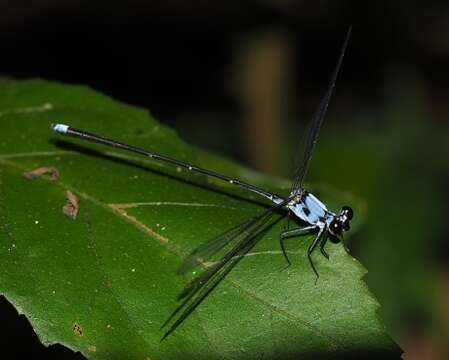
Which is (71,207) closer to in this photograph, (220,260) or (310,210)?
(220,260)

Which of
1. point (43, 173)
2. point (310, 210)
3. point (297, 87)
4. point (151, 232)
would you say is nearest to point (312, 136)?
point (310, 210)

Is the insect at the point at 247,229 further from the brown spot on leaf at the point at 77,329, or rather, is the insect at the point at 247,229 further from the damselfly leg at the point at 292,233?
the brown spot on leaf at the point at 77,329

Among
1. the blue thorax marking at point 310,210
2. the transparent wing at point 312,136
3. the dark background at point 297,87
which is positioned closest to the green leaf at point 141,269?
the blue thorax marking at point 310,210

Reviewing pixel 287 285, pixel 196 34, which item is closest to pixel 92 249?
pixel 287 285

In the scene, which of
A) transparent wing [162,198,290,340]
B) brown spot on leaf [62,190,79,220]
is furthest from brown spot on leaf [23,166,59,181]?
transparent wing [162,198,290,340]

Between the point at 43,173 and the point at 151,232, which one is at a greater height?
the point at 151,232
